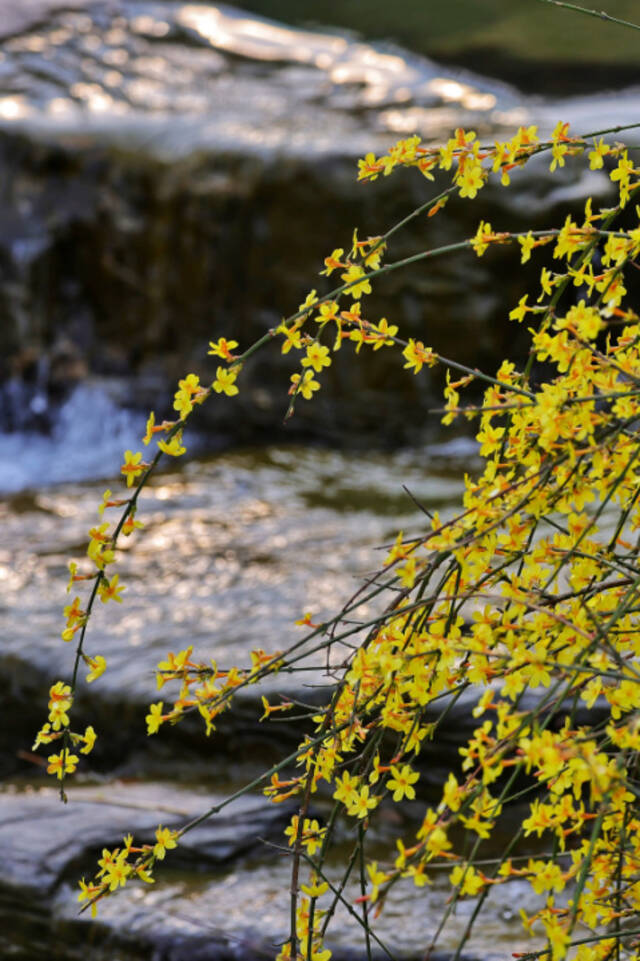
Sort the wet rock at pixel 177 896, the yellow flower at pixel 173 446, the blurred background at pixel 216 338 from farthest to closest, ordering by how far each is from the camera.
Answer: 1. the blurred background at pixel 216 338
2. the wet rock at pixel 177 896
3. the yellow flower at pixel 173 446

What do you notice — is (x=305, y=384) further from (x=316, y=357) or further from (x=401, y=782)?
(x=401, y=782)

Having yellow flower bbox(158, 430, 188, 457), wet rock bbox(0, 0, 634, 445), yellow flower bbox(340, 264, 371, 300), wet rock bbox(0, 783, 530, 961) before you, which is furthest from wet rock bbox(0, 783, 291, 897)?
wet rock bbox(0, 0, 634, 445)

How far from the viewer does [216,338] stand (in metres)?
5.02

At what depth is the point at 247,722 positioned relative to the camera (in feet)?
8.08

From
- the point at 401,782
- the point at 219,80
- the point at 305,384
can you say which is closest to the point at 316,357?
the point at 305,384

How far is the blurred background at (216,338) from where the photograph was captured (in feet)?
7.21

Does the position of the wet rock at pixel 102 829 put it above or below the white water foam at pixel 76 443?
above

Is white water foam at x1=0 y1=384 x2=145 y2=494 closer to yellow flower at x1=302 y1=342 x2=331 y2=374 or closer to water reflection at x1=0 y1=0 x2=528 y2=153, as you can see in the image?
water reflection at x1=0 y1=0 x2=528 y2=153

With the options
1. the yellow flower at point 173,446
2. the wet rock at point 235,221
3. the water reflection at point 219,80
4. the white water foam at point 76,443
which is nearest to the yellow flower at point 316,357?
the yellow flower at point 173,446

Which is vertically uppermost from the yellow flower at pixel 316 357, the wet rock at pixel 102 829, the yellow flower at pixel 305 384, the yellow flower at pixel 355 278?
the yellow flower at pixel 355 278

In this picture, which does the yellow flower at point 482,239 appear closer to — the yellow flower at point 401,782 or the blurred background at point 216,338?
the yellow flower at point 401,782

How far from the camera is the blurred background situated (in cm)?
220

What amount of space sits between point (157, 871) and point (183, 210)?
3653mm

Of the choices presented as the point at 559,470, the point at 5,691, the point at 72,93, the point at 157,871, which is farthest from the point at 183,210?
the point at 559,470
